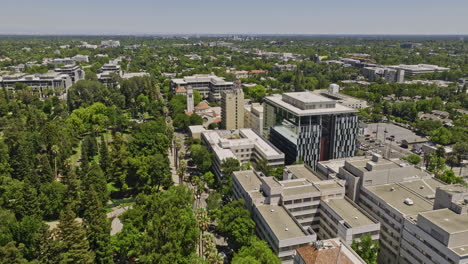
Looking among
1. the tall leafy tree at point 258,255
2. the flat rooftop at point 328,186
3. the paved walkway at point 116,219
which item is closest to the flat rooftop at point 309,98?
the flat rooftop at point 328,186

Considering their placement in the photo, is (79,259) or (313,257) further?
(79,259)

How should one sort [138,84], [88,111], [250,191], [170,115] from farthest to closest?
[138,84], [170,115], [88,111], [250,191]

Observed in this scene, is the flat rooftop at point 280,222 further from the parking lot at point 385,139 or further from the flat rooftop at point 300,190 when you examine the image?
the parking lot at point 385,139

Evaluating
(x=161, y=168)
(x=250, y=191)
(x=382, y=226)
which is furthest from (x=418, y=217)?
(x=161, y=168)

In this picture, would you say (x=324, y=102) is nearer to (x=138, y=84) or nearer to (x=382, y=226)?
(x=382, y=226)

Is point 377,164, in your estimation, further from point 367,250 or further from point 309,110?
point 309,110

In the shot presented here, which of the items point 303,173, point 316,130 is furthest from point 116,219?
point 316,130

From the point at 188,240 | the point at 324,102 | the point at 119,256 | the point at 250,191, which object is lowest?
the point at 119,256
